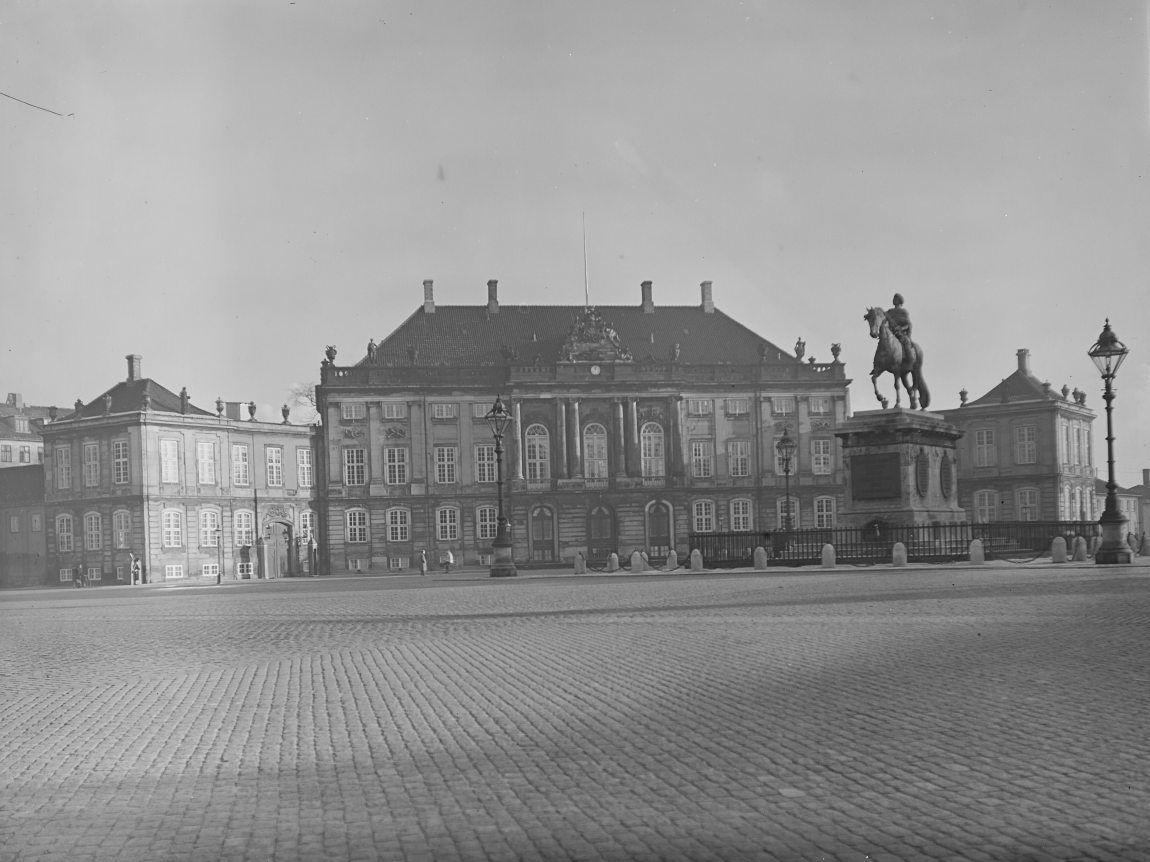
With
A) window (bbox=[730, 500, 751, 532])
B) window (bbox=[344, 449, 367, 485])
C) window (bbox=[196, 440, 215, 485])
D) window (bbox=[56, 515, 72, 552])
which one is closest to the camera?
window (bbox=[196, 440, 215, 485])

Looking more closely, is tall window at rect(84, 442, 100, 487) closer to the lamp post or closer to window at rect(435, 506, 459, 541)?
window at rect(435, 506, 459, 541)

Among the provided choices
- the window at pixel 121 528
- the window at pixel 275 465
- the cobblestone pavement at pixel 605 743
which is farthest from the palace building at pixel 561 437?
the cobblestone pavement at pixel 605 743

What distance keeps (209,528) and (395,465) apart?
1010 centimetres

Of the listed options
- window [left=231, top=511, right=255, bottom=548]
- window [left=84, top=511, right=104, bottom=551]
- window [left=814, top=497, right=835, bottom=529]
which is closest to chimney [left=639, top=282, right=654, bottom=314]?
window [left=814, top=497, right=835, bottom=529]

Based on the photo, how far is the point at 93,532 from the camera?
6894cm

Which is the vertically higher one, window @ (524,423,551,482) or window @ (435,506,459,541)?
window @ (524,423,551,482)

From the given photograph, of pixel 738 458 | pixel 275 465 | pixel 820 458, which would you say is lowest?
pixel 820 458

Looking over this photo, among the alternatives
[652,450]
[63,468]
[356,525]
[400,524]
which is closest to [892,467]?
[652,450]

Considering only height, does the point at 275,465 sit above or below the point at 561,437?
below

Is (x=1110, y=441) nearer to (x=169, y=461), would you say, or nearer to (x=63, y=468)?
(x=169, y=461)

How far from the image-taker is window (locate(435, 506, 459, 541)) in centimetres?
7069

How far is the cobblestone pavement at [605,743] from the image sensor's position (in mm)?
5422

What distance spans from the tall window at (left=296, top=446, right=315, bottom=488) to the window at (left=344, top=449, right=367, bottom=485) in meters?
6.86

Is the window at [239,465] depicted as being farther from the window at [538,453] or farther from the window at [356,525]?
the window at [538,453]
